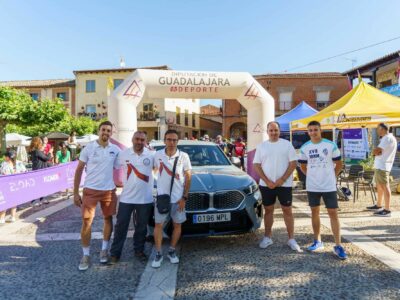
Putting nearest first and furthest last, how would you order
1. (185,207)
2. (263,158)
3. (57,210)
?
(185,207) < (263,158) < (57,210)

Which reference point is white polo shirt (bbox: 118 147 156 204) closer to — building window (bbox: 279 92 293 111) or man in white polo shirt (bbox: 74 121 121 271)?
man in white polo shirt (bbox: 74 121 121 271)

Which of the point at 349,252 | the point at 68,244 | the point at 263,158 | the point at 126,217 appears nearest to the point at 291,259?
the point at 349,252

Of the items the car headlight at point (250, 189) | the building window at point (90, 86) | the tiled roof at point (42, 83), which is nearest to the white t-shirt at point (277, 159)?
the car headlight at point (250, 189)

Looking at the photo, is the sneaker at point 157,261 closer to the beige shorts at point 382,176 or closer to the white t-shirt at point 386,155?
the beige shorts at point 382,176

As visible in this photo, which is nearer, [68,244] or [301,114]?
[68,244]

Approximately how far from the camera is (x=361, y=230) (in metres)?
5.54

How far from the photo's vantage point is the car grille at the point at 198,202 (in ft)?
14.4

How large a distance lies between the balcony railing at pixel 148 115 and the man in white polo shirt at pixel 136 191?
31.6 metres

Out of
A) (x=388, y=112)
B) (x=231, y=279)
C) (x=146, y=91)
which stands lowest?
(x=231, y=279)

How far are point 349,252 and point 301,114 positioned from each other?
1128 cm

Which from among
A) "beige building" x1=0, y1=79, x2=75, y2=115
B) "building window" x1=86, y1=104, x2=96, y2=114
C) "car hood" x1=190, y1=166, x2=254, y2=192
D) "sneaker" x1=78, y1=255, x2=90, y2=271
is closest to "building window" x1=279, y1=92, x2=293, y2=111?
"building window" x1=86, y1=104, x2=96, y2=114

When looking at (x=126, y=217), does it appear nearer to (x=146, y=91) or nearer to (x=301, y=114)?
(x=146, y=91)

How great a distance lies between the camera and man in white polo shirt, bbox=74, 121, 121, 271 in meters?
4.02

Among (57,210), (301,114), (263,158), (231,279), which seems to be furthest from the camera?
(301,114)
